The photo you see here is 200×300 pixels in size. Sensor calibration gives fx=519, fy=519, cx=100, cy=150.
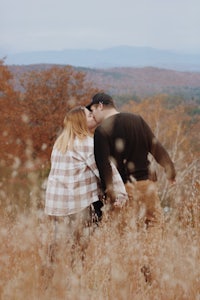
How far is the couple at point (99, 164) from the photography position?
4.05 meters

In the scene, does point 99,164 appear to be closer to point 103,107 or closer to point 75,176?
point 75,176

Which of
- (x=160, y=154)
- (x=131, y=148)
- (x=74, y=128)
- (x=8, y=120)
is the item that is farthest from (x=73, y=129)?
(x=8, y=120)

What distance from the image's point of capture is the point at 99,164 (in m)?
4.00

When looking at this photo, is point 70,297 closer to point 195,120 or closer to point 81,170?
point 81,170

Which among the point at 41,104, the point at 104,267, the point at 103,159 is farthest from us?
the point at 41,104

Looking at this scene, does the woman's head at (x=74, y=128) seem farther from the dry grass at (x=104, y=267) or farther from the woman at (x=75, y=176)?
the dry grass at (x=104, y=267)

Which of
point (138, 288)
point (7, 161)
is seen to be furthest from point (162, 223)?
point (7, 161)

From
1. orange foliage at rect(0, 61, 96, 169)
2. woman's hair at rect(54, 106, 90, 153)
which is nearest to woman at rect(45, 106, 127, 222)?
woman's hair at rect(54, 106, 90, 153)

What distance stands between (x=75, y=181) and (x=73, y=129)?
41 centimetres

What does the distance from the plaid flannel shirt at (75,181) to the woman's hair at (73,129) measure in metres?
0.04

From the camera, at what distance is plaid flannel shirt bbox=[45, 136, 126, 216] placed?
13.4 feet

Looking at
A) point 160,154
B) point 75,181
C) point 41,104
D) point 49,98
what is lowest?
point 41,104

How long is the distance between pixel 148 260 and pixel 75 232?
0.79 m

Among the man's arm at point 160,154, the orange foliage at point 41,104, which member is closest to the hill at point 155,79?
the orange foliage at point 41,104
